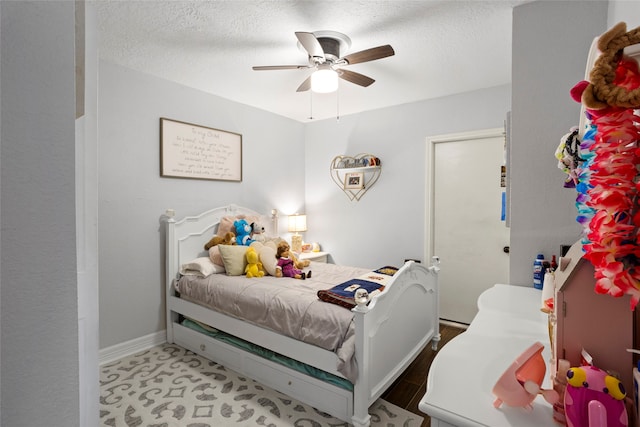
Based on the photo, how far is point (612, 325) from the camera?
61 cm

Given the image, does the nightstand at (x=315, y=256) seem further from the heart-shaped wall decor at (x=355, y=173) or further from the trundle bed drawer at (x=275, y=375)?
the trundle bed drawer at (x=275, y=375)

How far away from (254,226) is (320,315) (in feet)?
5.66

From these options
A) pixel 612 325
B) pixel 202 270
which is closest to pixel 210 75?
pixel 202 270

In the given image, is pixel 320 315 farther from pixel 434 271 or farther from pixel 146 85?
pixel 146 85

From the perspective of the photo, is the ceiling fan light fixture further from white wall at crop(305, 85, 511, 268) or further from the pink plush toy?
the pink plush toy

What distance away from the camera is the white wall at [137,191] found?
8.60ft

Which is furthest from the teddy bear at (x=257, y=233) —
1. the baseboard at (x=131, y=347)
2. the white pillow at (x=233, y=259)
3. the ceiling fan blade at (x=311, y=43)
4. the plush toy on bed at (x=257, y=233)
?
the ceiling fan blade at (x=311, y=43)

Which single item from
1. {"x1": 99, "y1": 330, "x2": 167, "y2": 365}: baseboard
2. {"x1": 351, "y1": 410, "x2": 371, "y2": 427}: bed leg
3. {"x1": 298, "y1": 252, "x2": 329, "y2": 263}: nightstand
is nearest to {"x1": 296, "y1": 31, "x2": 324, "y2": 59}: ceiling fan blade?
{"x1": 351, "y1": 410, "x2": 371, "y2": 427}: bed leg

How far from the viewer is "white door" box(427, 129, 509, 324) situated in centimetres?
322

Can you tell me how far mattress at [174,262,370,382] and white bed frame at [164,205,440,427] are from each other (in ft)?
0.22

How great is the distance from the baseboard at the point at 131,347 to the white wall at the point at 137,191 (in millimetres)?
42

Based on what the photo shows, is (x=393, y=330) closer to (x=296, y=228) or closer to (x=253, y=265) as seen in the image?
(x=253, y=265)

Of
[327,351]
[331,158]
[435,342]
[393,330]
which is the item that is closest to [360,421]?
[327,351]

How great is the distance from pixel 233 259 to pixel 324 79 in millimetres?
1798
